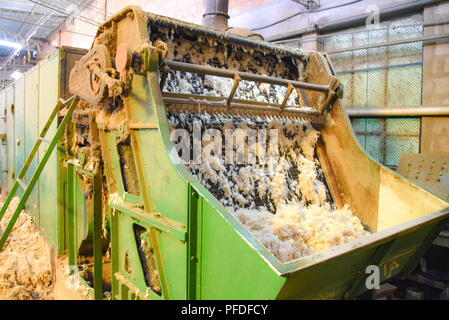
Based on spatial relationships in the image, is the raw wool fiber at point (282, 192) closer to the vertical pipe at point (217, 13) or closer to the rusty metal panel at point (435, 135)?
the rusty metal panel at point (435, 135)

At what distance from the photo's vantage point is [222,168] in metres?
2.50

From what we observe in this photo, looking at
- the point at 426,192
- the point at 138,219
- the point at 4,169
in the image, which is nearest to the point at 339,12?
the point at 426,192

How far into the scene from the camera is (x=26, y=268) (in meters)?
3.73

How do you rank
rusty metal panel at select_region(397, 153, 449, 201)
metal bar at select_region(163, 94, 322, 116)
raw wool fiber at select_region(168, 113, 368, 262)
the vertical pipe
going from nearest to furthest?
raw wool fiber at select_region(168, 113, 368, 262) → metal bar at select_region(163, 94, 322, 116) → rusty metal panel at select_region(397, 153, 449, 201) → the vertical pipe

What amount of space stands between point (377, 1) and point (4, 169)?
6517mm

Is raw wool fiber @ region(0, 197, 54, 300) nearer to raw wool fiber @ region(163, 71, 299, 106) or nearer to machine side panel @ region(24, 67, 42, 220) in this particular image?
machine side panel @ region(24, 67, 42, 220)

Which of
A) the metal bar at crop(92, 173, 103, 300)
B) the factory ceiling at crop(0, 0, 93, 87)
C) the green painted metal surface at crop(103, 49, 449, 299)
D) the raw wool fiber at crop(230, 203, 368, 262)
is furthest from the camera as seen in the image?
the factory ceiling at crop(0, 0, 93, 87)

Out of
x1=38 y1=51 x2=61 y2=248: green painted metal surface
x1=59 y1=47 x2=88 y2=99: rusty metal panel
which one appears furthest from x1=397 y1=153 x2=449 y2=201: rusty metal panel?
x1=38 y1=51 x2=61 y2=248: green painted metal surface

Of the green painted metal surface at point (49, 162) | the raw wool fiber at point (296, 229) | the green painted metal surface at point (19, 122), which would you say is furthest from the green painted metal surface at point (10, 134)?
the raw wool fiber at point (296, 229)

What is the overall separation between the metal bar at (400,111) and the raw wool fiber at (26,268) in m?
3.90

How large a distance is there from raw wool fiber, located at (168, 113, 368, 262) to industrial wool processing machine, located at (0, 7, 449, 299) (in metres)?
0.06

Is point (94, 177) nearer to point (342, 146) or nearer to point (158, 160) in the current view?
point (158, 160)

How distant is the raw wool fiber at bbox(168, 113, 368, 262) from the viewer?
218 centimetres

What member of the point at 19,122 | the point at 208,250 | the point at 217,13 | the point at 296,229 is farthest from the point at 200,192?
the point at 19,122
